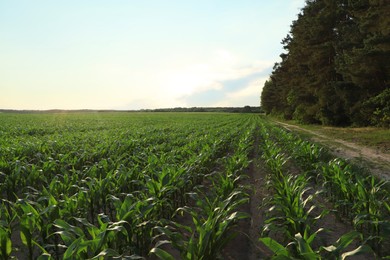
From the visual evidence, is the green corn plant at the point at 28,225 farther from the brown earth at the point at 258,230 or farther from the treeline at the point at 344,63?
the treeline at the point at 344,63

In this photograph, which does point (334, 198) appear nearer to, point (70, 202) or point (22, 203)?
point (70, 202)

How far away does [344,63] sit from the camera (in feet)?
72.2

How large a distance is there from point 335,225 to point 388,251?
1.20 meters

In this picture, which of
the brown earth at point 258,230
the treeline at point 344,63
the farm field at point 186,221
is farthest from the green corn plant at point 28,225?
the treeline at point 344,63

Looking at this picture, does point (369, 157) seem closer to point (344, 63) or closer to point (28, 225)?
point (28, 225)

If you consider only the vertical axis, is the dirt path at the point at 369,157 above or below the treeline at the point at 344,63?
below

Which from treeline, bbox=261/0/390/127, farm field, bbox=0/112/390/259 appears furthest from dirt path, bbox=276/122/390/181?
treeline, bbox=261/0/390/127

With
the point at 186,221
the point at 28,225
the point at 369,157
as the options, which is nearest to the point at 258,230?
the point at 186,221

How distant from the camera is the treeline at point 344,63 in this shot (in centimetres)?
1819

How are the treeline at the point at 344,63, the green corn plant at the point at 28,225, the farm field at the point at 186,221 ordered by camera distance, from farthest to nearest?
the treeline at the point at 344,63, the green corn plant at the point at 28,225, the farm field at the point at 186,221

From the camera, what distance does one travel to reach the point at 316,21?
2856 cm

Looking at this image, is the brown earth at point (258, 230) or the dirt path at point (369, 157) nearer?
the brown earth at point (258, 230)

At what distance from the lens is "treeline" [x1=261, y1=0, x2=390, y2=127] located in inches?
716

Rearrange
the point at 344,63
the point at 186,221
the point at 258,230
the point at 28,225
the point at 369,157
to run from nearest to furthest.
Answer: the point at 28,225 → the point at 258,230 → the point at 186,221 → the point at 369,157 → the point at 344,63
